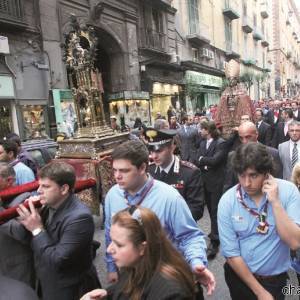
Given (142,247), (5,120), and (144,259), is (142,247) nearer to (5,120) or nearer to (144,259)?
(144,259)

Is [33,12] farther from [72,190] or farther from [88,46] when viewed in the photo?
Result: [72,190]

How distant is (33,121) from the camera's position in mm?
13328

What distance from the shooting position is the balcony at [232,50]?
34.7 metres

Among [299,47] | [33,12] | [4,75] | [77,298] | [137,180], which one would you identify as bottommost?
[77,298]

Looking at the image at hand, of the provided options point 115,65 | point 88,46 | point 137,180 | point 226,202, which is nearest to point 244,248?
point 226,202

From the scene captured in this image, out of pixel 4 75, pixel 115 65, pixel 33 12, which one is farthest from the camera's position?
pixel 115 65

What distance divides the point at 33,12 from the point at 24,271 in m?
12.9

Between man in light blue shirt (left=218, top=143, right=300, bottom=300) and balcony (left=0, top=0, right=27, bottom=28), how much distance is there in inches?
467

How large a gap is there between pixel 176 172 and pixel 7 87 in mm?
10607

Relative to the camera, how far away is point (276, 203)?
2.24m

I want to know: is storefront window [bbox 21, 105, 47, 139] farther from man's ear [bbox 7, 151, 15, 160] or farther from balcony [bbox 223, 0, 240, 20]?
balcony [bbox 223, 0, 240, 20]

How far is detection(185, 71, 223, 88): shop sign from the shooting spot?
25727 millimetres

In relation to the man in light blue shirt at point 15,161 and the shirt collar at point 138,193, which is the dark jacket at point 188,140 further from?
the shirt collar at point 138,193

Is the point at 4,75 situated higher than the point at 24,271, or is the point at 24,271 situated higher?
the point at 4,75
